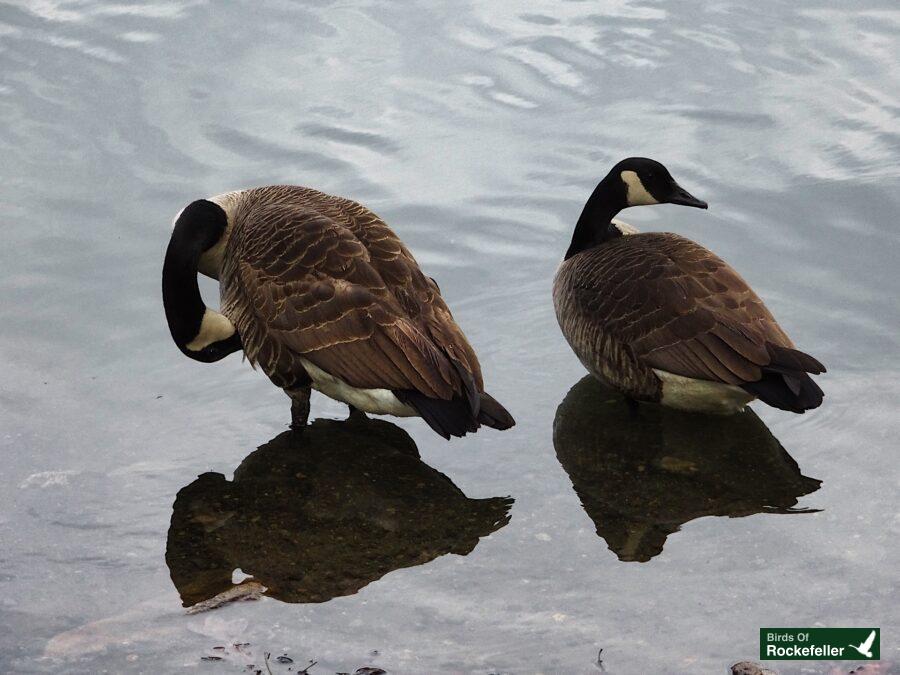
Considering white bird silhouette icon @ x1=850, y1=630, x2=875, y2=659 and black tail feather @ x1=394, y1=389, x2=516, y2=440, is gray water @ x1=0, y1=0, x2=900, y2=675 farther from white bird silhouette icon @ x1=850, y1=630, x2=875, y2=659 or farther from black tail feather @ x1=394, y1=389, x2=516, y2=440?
black tail feather @ x1=394, y1=389, x2=516, y2=440

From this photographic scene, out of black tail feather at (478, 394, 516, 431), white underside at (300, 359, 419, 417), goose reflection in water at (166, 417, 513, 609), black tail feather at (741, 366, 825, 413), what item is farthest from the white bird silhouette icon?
white underside at (300, 359, 419, 417)

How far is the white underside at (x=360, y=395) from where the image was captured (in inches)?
247

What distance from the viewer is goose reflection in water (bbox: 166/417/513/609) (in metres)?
5.52

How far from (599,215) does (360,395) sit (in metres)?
2.38

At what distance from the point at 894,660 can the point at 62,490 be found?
3993 mm

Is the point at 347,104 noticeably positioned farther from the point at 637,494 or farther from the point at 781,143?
the point at 637,494

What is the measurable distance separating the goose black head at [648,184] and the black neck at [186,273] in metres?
2.63

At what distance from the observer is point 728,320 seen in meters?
6.54

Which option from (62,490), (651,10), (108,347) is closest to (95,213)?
(108,347)

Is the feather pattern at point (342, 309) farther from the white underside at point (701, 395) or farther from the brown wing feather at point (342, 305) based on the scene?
the white underside at point (701, 395)

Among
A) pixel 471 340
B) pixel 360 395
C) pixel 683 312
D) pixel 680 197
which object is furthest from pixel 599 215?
pixel 360 395

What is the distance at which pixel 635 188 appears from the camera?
7859 mm

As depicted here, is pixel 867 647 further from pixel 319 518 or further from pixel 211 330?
pixel 211 330

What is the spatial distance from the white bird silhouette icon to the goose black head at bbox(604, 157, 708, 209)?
11.2 ft
